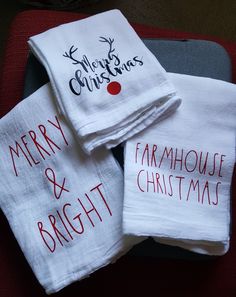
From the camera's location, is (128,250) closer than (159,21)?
Yes

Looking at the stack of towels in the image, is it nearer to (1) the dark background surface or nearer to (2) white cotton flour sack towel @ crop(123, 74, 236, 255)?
(2) white cotton flour sack towel @ crop(123, 74, 236, 255)

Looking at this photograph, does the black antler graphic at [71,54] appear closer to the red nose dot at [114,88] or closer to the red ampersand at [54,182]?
the red nose dot at [114,88]

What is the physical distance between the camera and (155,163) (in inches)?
26.2

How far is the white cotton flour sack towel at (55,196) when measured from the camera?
2.12 feet

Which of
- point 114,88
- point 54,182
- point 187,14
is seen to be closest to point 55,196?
point 54,182

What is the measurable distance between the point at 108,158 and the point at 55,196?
10cm

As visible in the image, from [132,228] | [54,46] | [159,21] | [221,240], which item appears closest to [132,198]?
[132,228]

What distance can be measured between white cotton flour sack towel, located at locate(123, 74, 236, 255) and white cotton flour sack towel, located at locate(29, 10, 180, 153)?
31mm

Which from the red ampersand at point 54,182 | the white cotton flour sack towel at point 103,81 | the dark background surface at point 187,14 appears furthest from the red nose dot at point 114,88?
the dark background surface at point 187,14

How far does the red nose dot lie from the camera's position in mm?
664

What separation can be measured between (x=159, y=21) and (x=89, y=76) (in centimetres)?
63

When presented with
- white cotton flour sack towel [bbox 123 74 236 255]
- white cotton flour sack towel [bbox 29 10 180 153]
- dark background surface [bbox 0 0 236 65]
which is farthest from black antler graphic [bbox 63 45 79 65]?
dark background surface [bbox 0 0 236 65]

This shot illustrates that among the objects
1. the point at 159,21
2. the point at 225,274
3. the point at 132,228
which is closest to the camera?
the point at 132,228

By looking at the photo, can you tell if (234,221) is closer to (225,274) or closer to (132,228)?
(225,274)
